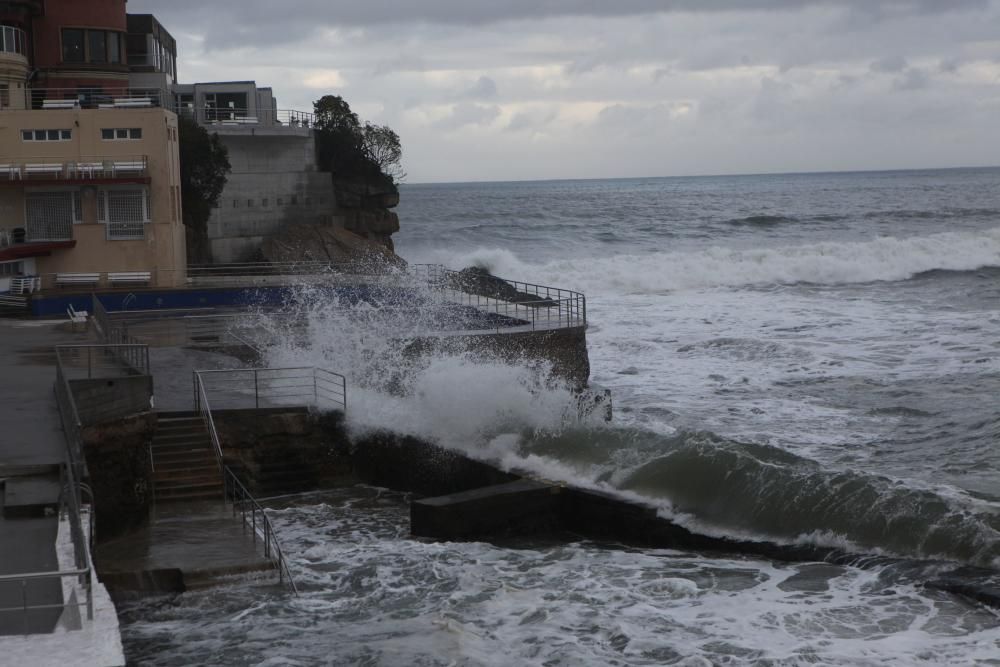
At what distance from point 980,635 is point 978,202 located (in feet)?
354

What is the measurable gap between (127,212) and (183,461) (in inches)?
691

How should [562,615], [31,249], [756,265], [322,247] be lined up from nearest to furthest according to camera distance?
[562,615] < [31,249] < [322,247] < [756,265]

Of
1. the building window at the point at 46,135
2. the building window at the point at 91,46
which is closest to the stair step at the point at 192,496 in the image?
the building window at the point at 46,135

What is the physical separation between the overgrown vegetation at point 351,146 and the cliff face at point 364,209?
0.46 metres

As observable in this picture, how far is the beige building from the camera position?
32781mm

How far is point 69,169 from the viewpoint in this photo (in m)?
32.7

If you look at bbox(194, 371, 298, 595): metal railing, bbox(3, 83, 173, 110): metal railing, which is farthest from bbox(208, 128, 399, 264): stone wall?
bbox(194, 371, 298, 595): metal railing

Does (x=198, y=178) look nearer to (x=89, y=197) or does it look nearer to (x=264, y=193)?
(x=264, y=193)

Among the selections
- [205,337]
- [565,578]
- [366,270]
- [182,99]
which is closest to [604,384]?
[205,337]

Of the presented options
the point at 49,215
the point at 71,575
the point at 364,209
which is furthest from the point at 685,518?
the point at 364,209

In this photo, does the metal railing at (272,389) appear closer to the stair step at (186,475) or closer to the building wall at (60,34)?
the stair step at (186,475)

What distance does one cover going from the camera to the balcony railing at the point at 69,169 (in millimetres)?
32562

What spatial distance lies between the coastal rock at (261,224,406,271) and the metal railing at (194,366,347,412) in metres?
21.2

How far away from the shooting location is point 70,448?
13.9 metres
